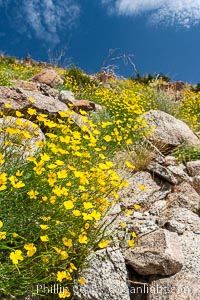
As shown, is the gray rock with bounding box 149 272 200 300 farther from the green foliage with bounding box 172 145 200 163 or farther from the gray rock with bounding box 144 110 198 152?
the gray rock with bounding box 144 110 198 152

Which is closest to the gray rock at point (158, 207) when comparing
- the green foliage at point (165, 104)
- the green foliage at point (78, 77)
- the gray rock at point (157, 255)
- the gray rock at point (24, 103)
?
the gray rock at point (157, 255)

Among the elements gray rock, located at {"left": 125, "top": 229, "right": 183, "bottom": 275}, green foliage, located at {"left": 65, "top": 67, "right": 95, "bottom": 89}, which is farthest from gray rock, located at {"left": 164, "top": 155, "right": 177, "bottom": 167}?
green foliage, located at {"left": 65, "top": 67, "right": 95, "bottom": 89}

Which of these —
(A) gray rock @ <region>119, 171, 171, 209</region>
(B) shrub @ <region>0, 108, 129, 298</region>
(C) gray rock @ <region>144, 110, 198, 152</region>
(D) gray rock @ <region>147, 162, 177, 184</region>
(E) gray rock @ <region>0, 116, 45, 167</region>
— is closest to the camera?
(B) shrub @ <region>0, 108, 129, 298</region>

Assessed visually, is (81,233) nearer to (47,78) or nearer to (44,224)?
(44,224)

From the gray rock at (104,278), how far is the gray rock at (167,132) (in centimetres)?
333

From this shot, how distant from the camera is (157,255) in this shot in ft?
9.18

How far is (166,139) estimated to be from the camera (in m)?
5.97

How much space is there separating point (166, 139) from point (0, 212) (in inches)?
159

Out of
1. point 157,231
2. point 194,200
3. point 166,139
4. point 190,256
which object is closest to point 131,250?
point 157,231

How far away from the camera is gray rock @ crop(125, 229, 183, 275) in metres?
2.75

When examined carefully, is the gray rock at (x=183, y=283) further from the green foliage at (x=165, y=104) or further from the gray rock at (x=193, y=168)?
the green foliage at (x=165, y=104)

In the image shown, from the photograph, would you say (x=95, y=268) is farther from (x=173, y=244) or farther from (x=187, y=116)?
(x=187, y=116)

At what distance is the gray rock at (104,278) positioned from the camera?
2.57 m

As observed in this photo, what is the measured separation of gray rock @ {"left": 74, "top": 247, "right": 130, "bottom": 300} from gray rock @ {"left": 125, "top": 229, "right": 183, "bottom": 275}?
145 millimetres
